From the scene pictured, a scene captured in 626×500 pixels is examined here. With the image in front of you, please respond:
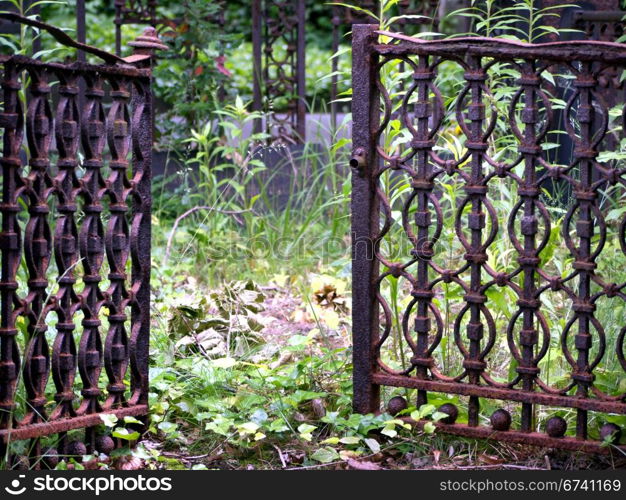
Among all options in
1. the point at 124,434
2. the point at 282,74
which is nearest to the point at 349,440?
the point at 124,434

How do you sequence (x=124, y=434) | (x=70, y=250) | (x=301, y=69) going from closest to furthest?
(x=70, y=250) < (x=124, y=434) < (x=301, y=69)

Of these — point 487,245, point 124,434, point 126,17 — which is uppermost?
point 126,17

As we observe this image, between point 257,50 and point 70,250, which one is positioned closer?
point 70,250

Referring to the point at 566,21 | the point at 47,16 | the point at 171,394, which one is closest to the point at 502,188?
the point at 171,394

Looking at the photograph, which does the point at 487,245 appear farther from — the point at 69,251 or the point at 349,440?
the point at 69,251

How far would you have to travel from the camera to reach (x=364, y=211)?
2918mm

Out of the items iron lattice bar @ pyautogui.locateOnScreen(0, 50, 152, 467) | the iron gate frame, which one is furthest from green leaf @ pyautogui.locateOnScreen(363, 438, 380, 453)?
the iron gate frame

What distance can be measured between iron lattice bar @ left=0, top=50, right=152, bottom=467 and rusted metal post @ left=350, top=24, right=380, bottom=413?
728 mm

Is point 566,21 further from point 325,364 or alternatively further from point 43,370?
point 43,370

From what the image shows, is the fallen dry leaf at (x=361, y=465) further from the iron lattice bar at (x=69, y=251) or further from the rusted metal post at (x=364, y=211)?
the iron lattice bar at (x=69, y=251)

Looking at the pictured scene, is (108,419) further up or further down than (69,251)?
further down

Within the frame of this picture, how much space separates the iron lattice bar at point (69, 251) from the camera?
7.91 feet

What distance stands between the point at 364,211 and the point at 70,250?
1.01 metres

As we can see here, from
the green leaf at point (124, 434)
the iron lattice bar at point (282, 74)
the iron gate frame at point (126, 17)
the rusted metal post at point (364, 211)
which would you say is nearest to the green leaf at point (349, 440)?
the rusted metal post at point (364, 211)
